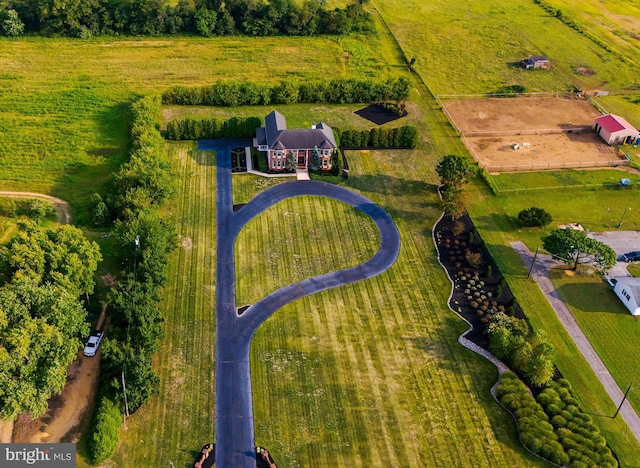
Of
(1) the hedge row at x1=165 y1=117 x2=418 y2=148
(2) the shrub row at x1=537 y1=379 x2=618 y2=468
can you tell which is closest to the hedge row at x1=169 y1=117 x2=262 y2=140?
(1) the hedge row at x1=165 y1=117 x2=418 y2=148

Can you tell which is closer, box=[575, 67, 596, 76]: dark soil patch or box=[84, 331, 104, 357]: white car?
box=[84, 331, 104, 357]: white car

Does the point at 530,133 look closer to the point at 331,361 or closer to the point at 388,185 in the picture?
the point at 388,185

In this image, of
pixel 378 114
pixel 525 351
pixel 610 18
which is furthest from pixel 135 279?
pixel 610 18

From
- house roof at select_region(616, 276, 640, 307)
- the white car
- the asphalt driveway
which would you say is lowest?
the white car

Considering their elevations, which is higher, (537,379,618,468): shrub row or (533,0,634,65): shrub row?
(533,0,634,65): shrub row

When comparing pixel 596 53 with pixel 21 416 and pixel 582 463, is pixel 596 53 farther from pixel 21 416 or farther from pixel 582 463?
pixel 21 416

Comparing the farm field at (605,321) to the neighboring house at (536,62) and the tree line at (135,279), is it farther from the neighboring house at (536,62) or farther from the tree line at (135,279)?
the neighboring house at (536,62)

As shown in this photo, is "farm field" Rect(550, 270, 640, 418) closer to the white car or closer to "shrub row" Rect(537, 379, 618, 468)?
"shrub row" Rect(537, 379, 618, 468)
